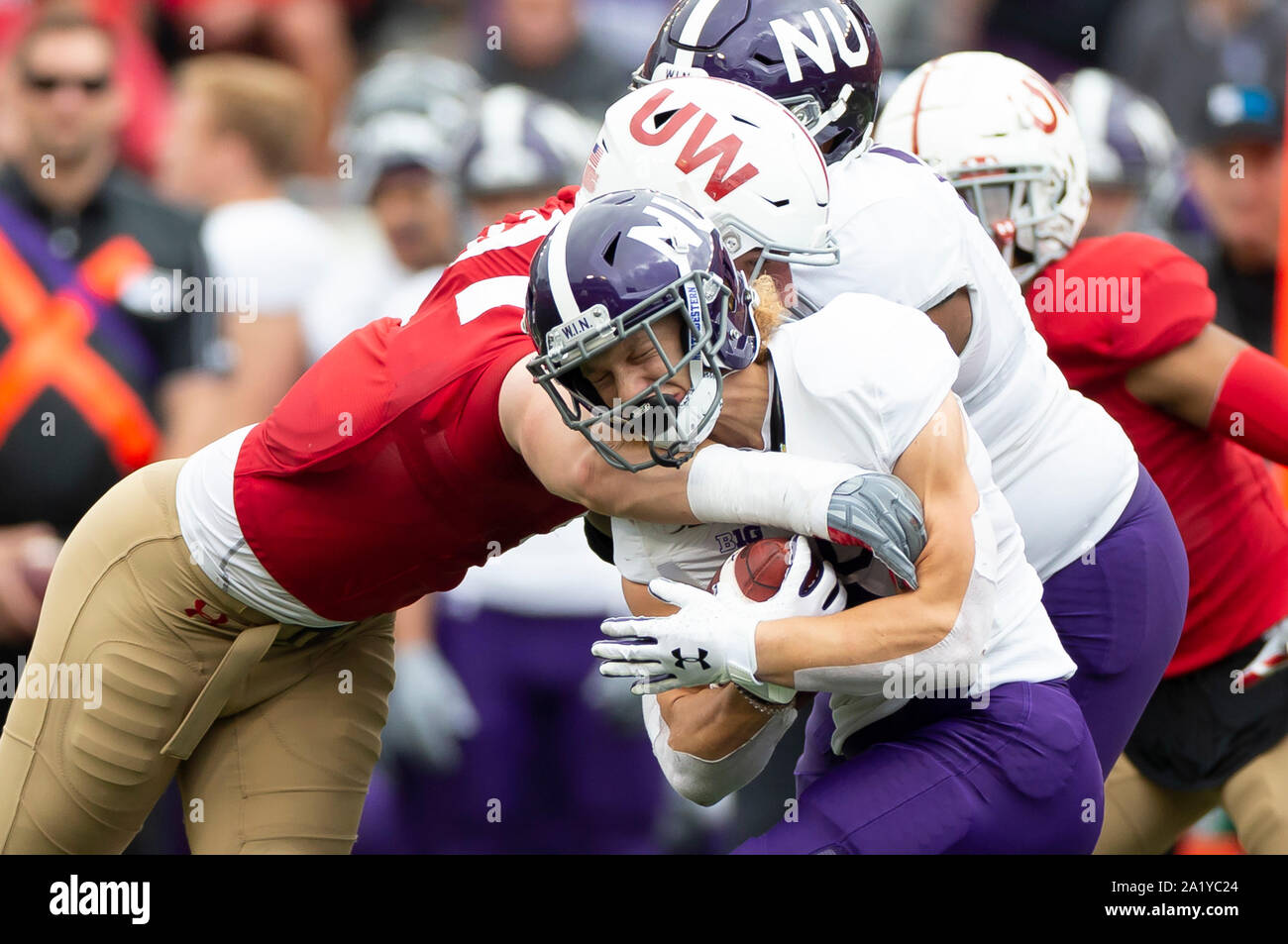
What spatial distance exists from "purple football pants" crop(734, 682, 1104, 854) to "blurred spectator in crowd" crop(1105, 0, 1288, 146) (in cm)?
377

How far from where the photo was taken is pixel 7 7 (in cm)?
614

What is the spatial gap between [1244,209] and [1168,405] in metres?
2.29

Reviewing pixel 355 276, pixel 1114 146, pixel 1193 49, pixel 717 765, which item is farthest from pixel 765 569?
pixel 1193 49

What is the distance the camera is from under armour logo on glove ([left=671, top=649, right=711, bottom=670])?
2.83 metres

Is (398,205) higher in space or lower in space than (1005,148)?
lower

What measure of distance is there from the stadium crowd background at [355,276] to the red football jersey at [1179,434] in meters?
0.89

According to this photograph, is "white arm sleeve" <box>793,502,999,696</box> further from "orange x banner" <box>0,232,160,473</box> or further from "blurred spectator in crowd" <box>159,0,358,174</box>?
"blurred spectator in crowd" <box>159,0,358,174</box>

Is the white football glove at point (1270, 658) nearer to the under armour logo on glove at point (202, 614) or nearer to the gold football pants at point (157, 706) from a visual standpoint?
the gold football pants at point (157, 706)

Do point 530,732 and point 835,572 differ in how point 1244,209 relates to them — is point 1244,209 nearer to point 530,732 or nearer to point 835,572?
point 530,732

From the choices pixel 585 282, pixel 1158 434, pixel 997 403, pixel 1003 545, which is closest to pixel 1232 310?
pixel 1158 434

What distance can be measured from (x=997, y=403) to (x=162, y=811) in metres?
3.22

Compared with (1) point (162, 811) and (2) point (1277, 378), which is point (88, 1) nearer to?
(1) point (162, 811)

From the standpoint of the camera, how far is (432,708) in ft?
17.9

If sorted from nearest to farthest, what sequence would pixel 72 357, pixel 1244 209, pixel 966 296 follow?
pixel 966 296 < pixel 72 357 < pixel 1244 209
